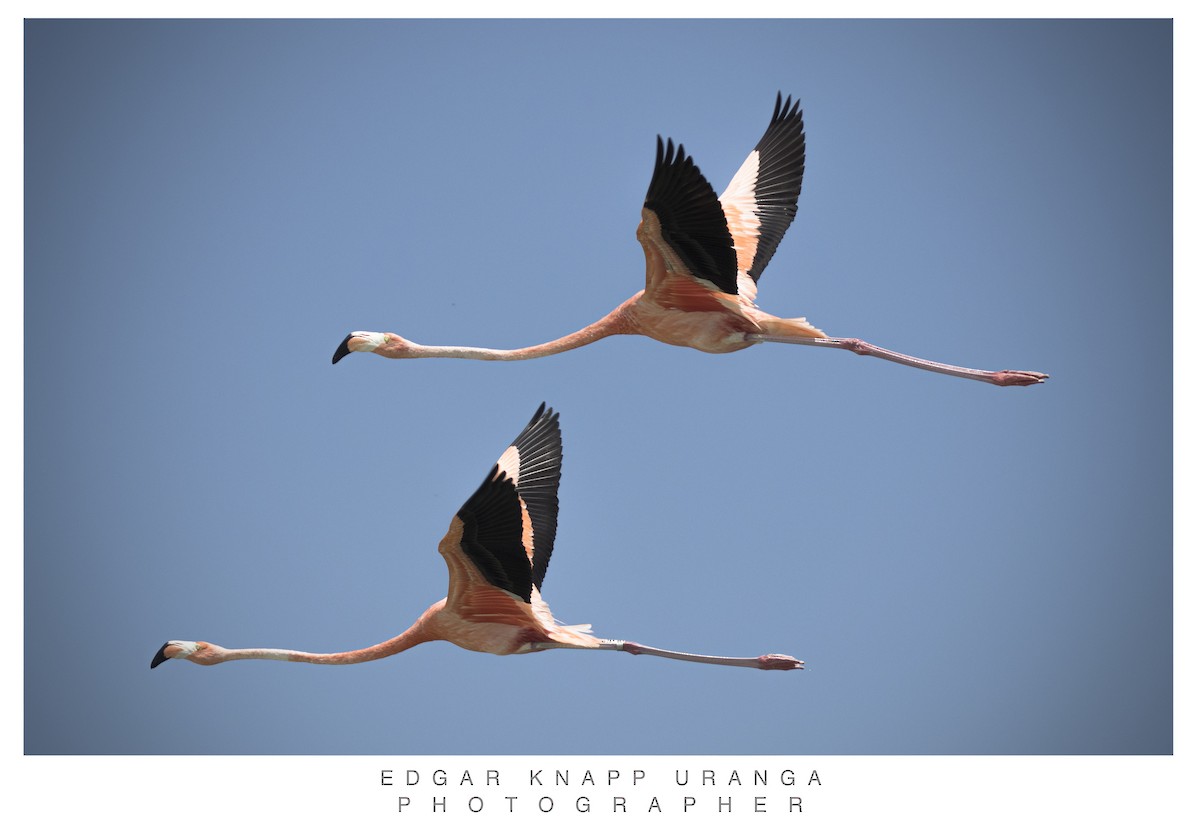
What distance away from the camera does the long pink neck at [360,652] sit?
50.9ft

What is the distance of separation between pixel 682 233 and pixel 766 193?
3115 mm

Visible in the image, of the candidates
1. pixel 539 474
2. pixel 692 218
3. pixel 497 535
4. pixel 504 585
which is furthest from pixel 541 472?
pixel 692 218

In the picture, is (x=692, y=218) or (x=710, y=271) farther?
(x=710, y=271)

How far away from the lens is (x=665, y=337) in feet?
52.4

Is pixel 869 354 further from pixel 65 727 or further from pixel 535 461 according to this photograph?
pixel 65 727

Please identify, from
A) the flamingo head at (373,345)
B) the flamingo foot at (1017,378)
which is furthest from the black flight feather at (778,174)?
the flamingo head at (373,345)

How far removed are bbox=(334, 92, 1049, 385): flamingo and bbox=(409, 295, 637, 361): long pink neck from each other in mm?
10

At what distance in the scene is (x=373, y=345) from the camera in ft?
52.9

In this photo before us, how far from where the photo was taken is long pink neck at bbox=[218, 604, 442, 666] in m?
15.5

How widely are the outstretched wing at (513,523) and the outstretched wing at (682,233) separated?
71.9 inches

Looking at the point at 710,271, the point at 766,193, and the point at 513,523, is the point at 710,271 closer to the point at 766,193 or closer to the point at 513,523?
the point at 766,193

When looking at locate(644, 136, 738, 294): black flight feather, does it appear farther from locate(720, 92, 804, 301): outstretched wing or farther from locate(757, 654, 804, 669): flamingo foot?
locate(757, 654, 804, 669): flamingo foot

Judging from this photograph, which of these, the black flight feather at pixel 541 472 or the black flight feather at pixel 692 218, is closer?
the black flight feather at pixel 692 218

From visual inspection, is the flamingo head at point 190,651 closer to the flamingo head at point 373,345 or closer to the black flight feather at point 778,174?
the flamingo head at point 373,345
